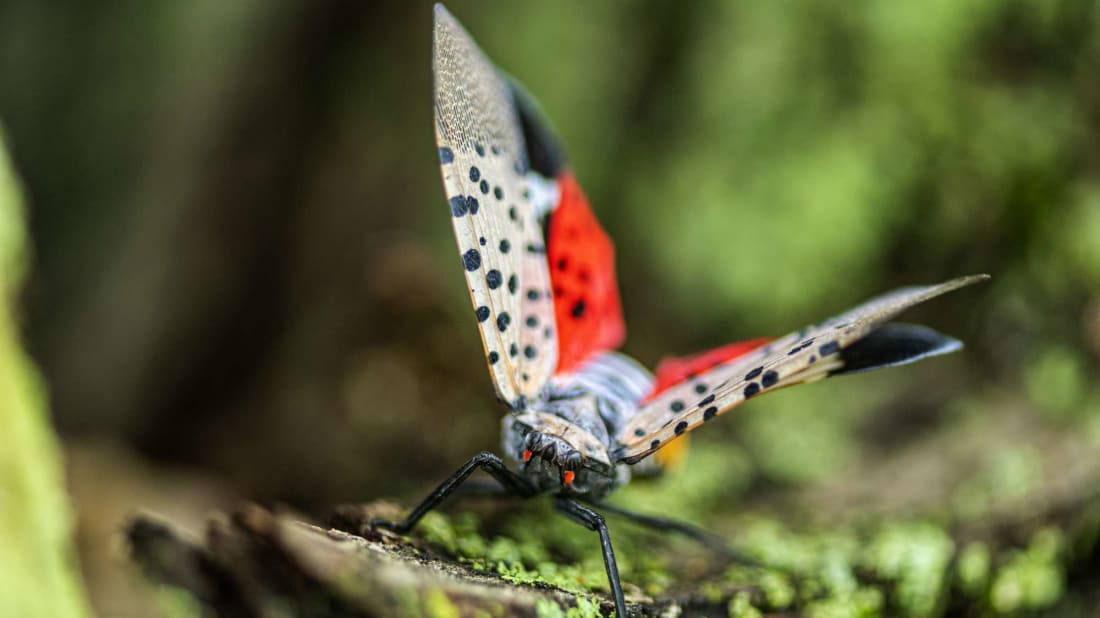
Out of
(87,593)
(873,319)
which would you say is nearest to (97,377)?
(87,593)

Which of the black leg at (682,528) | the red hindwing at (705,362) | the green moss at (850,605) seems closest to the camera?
the green moss at (850,605)

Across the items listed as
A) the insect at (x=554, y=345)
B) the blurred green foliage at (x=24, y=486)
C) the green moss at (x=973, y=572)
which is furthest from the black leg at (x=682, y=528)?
the blurred green foliage at (x=24, y=486)

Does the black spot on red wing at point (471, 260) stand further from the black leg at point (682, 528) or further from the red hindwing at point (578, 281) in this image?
the black leg at point (682, 528)

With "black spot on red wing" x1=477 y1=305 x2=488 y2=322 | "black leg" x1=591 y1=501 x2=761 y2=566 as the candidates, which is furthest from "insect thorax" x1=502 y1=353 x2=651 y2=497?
"black spot on red wing" x1=477 y1=305 x2=488 y2=322

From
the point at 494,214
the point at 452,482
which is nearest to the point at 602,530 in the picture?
the point at 452,482

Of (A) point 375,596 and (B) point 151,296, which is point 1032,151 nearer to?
(A) point 375,596

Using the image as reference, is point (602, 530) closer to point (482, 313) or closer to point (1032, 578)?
point (482, 313)

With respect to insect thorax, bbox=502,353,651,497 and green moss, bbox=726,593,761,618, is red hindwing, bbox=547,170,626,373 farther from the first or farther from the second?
green moss, bbox=726,593,761,618
